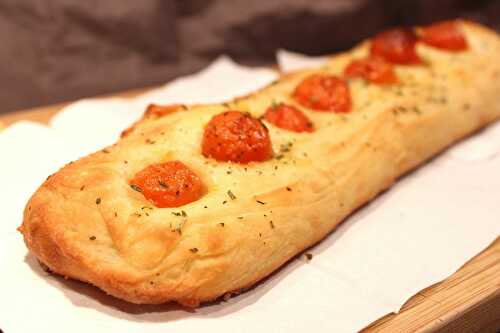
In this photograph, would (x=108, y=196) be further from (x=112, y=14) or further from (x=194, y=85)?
(x=112, y=14)

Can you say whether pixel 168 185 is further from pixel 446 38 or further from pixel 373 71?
pixel 446 38

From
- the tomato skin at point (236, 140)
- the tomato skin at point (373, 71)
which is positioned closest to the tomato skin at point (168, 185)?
the tomato skin at point (236, 140)

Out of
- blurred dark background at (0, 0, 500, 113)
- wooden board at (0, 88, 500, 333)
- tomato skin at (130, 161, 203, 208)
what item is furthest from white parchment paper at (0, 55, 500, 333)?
blurred dark background at (0, 0, 500, 113)

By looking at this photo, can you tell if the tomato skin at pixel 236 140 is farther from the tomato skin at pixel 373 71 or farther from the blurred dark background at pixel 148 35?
the blurred dark background at pixel 148 35

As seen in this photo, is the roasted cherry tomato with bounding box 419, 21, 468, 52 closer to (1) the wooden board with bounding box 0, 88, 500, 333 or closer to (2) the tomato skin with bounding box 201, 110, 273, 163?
Answer: (1) the wooden board with bounding box 0, 88, 500, 333

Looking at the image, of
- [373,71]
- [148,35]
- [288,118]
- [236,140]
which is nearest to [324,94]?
[288,118]

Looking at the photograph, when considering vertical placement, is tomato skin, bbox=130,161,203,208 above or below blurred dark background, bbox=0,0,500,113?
below

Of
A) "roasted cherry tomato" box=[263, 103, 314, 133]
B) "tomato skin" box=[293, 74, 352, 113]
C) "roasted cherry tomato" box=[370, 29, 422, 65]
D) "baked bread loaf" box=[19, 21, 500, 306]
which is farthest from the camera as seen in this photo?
"roasted cherry tomato" box=[370, 29, 422, 65]

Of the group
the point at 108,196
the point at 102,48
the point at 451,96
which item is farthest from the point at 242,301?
the point at 102,48
